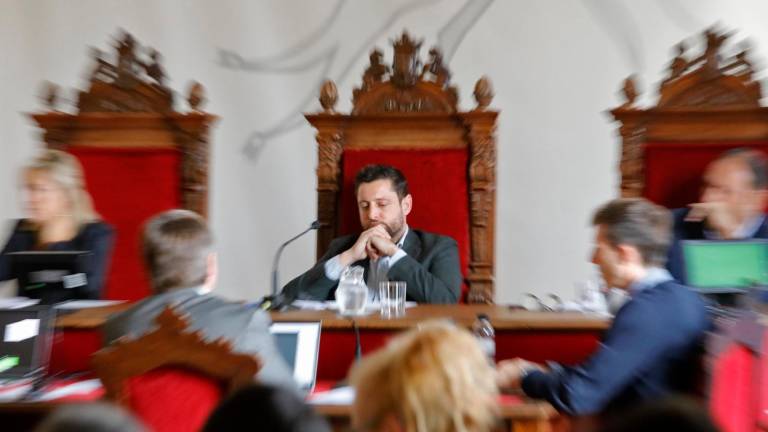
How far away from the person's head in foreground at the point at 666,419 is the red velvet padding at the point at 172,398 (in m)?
0.83

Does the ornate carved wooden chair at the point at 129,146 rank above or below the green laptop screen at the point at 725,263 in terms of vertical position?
above

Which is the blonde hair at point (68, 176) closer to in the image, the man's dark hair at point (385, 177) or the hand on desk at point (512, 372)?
the man's dark hair at point (385, 177)

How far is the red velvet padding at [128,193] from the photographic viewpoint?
313 cm

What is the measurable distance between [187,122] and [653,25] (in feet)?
7.15

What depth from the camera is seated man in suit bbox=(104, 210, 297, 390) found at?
1416 mm

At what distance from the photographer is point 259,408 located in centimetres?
61

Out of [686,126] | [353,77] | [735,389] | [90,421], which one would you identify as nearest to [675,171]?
[686,126]

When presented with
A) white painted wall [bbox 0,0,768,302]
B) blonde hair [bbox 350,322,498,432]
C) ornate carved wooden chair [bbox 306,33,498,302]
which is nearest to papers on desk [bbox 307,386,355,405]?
blonde hair [bbox 350,322,498,432]

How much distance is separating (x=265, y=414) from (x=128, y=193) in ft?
9.03

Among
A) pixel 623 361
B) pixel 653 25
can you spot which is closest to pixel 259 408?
pixel 623 361

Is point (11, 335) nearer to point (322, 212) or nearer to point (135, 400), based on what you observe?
point (135, 400)

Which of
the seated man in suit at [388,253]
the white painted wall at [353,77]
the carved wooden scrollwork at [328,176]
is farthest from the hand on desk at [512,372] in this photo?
the white painted wall at [353,77]

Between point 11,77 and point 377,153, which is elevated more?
point 11,77

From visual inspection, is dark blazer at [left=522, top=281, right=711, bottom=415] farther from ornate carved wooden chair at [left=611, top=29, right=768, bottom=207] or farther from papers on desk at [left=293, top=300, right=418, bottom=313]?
ornate carved wooden chair at [left=611, top=29, right=768, bottom=207]
